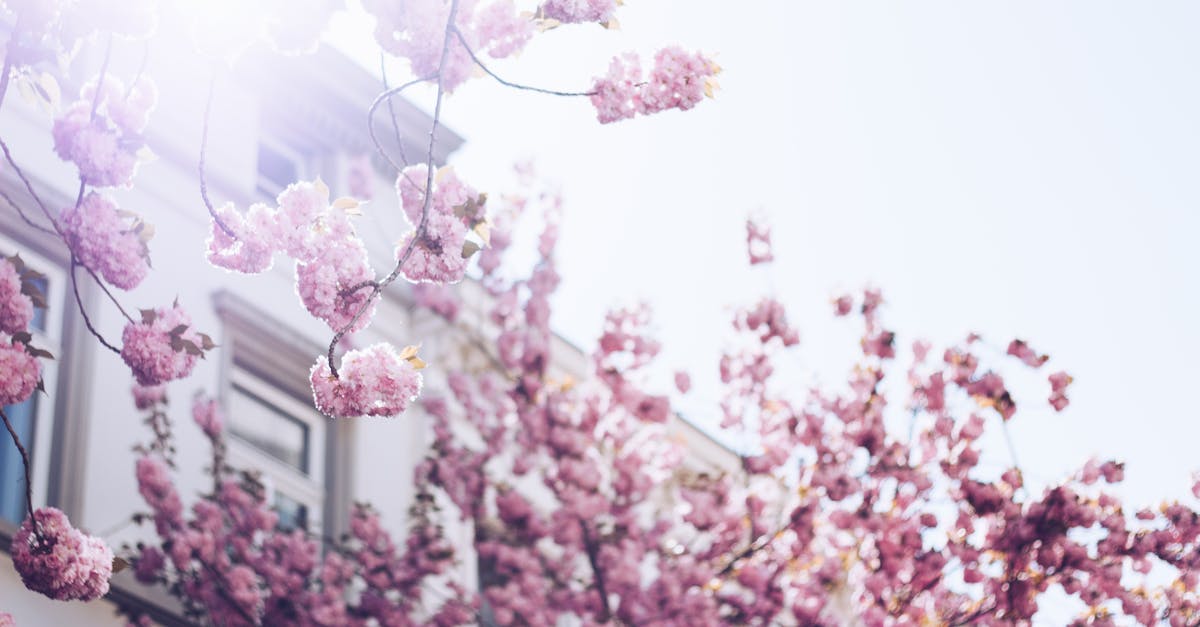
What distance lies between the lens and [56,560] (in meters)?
5.62

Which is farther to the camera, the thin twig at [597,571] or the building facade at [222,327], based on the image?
the thin twig at [597,571]

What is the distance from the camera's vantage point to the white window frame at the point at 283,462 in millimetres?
12500

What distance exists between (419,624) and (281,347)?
9.22 ft

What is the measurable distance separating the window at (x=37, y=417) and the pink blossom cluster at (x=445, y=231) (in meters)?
4.17

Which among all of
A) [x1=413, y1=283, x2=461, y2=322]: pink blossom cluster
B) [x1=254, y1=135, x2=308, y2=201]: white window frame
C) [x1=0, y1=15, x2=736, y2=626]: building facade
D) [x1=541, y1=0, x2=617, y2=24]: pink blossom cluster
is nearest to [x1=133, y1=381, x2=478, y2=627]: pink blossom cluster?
[x1=0, y1=15, x2=736, y2=626]: building facade

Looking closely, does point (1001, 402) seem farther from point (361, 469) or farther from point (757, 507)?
point (361, 469)

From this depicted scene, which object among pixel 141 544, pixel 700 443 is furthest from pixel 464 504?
pixel 700 443

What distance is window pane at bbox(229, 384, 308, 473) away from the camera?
1280 centimetres

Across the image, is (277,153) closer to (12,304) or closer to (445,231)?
(12,304)

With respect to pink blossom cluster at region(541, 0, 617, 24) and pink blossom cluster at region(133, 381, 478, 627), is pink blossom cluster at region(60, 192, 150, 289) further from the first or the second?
pink blossom cluster at region(133, 381, 478, 627)

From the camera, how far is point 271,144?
14883 millimetres

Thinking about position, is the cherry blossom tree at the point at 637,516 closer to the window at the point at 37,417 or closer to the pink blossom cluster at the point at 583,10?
the window at the point at 37,417

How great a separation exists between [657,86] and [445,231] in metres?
1.02

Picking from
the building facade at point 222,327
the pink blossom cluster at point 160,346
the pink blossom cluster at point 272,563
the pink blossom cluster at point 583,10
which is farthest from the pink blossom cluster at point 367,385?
the pink blossom cluster at point 272,563
